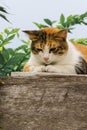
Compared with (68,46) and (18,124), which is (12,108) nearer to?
(18,124)

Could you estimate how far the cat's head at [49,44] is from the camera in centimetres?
273

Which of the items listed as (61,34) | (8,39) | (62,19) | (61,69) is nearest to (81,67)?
(61,69)

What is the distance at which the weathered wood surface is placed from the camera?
2104 mm

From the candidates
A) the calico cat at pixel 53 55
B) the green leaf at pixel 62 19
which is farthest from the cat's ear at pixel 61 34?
the green leaf at pixel 62 19

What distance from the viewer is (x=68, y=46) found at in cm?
293

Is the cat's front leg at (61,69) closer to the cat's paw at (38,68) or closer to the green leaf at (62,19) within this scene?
the cat's paw at (38,68)

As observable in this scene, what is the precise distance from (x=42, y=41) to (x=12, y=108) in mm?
775

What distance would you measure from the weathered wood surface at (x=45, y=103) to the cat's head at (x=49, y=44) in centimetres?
53

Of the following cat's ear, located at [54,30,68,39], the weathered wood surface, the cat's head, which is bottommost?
the weathered wood surface

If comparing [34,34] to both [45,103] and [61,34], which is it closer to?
[61,34]

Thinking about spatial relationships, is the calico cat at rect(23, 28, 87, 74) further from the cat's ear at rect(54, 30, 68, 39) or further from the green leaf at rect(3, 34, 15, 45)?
the green leaf at rect(3, 34, 15, 45)

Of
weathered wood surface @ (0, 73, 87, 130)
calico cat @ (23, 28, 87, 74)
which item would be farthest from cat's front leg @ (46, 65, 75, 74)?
weathered wood surface @ (0, 73, 87, 130)

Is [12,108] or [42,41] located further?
[42,41]

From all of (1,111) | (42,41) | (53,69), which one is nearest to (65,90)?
(1,111)
